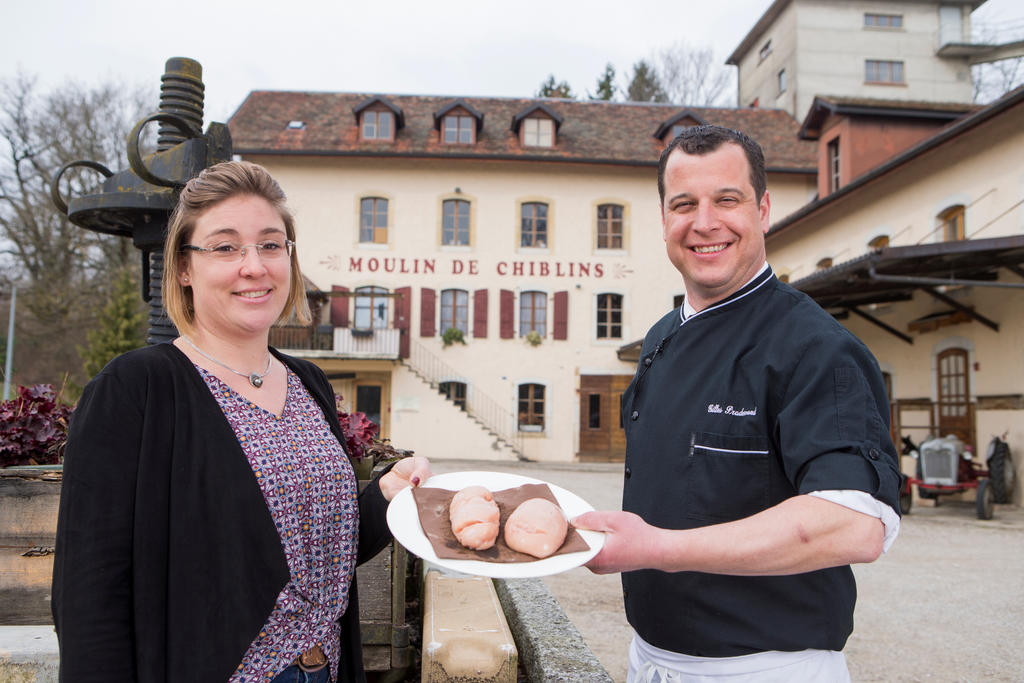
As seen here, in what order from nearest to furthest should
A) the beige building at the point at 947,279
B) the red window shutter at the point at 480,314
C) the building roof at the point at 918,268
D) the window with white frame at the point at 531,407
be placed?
the building roof at the point at 918,268 → the beige building at the point at 947,279 → the window with white frame at the point at 531,407 → the red window shutter at the point at 480,314

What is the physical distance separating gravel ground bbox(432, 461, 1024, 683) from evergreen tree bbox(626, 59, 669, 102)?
31.2 meters

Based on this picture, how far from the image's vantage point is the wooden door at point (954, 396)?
13.0 metres

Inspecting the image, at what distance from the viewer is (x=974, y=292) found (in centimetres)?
1263

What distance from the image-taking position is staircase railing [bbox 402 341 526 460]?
2253 centimetres

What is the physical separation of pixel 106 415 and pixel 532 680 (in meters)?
2.27

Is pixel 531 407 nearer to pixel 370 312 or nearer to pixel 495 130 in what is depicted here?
pixel 370 312

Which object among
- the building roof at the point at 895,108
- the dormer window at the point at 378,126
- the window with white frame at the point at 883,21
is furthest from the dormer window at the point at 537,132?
the window with white frame at the point at 883,21

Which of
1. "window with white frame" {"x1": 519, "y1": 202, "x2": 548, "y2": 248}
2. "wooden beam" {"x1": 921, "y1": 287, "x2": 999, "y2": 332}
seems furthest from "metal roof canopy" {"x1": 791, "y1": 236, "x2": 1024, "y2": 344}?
"window with white frame" {"x1": 519, "y1": 202, "x2": 548, "y2": 248}

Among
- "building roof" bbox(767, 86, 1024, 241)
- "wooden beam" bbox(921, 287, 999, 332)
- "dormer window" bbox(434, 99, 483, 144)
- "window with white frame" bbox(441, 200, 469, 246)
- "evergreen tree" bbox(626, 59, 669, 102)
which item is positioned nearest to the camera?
"building roof" bbox(767, 86, 1024, 241)

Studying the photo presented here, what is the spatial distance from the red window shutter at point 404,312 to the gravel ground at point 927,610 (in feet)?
50.4

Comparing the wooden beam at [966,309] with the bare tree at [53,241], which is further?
the bare tree at [53,241]

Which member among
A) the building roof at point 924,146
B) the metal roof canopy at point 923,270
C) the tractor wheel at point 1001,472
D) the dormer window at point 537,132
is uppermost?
the dormer window at point 537,132

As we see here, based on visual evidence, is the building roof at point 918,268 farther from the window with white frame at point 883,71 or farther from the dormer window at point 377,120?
the window with white frame at point 883,71

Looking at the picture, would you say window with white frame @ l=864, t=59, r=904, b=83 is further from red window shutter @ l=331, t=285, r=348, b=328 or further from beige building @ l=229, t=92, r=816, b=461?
red window shutter @ l=331, t=285, r=348, b=328
